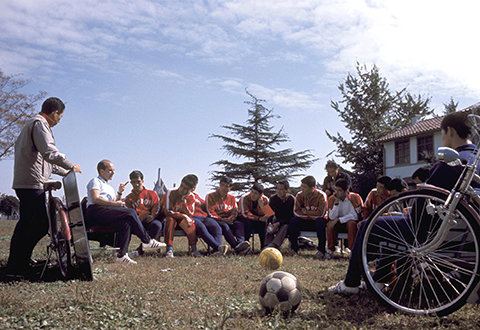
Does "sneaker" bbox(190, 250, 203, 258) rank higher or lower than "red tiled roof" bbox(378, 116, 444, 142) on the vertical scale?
lower

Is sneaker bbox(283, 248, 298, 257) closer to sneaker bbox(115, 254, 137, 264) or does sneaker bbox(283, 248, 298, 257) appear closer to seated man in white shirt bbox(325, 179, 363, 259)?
seated man in white shirt bbox(325, 179, 363, 259)

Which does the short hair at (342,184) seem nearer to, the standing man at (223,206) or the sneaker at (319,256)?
the sneaker at (319,256)

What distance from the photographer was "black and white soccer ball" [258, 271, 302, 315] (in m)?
3.69

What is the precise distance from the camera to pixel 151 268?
6.63 meters

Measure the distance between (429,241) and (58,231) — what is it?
4529 mm

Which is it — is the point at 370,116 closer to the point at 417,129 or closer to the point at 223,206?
the point at 417,129

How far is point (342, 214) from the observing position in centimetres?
916

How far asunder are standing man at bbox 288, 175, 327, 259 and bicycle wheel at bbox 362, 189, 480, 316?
5216mm

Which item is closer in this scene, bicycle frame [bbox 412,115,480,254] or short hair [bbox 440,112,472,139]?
bicycle frame [bbox 412,115,480,254]

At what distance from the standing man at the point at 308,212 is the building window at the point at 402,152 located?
2475 cm

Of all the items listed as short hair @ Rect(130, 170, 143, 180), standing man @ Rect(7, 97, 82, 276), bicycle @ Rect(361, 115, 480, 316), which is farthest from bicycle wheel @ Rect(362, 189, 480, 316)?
short hair @ Rect(130, 170, 143, 180)

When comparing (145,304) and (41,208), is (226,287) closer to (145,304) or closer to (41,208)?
(145,304)

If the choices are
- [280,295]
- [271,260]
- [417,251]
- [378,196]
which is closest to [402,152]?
[378,196]

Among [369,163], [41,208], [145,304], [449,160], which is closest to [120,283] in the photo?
[145,304]
